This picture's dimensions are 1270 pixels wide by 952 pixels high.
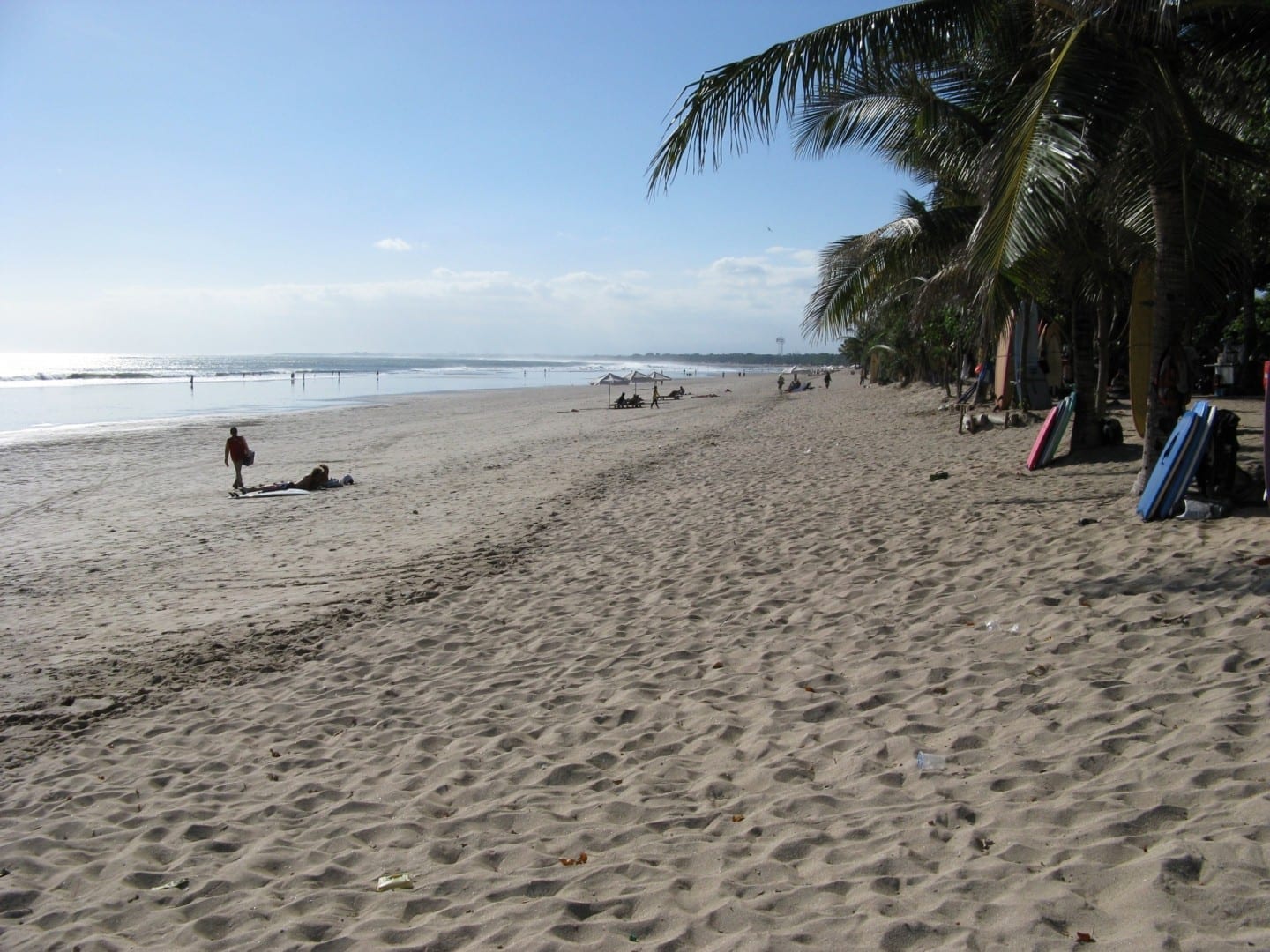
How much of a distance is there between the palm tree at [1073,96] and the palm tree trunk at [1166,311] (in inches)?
0.5

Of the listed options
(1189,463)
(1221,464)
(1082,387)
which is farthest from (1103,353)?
(1189,463)

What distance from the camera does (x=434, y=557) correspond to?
924cm

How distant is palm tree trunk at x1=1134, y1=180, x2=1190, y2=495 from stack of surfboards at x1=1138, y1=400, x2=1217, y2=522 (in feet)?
1.95

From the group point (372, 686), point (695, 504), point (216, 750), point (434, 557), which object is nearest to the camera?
point (216, 750)

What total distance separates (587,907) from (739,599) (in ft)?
12.7

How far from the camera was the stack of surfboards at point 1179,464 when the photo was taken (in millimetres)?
7258

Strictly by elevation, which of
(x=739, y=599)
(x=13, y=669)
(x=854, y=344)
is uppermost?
(x=854, y=344)

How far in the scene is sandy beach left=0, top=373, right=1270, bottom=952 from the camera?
302cm

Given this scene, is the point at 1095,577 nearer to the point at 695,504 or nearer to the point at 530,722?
the point at 530,722

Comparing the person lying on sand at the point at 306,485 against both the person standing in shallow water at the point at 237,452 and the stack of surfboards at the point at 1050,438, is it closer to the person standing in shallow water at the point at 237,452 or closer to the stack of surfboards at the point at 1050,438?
the person standing in shallow water at the point at 237,452

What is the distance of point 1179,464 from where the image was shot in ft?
24.0

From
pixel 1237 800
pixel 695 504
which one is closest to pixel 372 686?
pixel 1237 800

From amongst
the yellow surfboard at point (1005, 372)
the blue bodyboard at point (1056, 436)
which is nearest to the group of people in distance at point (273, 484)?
the blue bodyboard at point (1056, 436)

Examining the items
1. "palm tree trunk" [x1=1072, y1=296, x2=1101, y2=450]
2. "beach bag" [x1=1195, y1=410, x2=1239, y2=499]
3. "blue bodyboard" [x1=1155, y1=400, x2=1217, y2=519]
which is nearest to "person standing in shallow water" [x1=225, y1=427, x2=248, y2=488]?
"palm tree trunk" [x1=1072, y1=296, x2=1101, y2=450]
